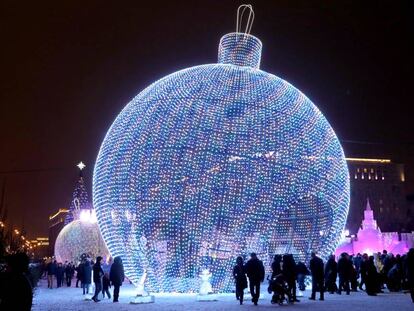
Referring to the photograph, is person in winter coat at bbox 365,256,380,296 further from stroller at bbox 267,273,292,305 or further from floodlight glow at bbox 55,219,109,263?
floodlight glow at bbox 55,219,109,263

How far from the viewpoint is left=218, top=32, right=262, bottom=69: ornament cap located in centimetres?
1533

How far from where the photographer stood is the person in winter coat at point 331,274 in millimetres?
15195

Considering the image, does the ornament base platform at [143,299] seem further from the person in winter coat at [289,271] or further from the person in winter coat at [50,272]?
the person in winter coat at [50,272]

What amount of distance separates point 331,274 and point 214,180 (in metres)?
5.02

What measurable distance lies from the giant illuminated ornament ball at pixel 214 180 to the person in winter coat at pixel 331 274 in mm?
848

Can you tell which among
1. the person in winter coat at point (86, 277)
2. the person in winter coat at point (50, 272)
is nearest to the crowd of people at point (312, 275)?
the person in winter coat at point (86, 277)

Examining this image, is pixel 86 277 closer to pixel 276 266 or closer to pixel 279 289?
pixel 276 266

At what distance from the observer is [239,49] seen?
1531 centimetres

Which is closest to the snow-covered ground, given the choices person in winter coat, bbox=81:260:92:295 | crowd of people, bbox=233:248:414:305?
crowd of people, bbox=233:248:414:305

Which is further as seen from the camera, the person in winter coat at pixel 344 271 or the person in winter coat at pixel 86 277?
the person in winter coat at pixel 86 277

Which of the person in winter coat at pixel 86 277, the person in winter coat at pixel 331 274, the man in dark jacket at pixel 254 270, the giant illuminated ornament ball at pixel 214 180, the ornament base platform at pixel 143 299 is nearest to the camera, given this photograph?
the man in dark jacket at pixel 254 270

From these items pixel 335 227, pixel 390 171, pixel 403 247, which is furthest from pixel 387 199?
pixel 335 227

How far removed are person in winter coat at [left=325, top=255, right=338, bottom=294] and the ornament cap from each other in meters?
5.79

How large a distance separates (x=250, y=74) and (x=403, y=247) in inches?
978
